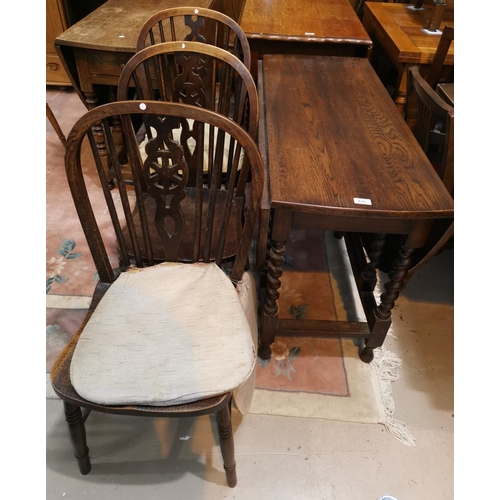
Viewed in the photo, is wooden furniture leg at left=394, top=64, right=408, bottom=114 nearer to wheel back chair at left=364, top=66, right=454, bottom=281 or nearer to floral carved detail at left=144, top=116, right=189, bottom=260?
wheel back chair at left=364, top=66, right=454, bottom=281

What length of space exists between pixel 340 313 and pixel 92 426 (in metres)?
0.97

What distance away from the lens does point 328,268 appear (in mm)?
1699

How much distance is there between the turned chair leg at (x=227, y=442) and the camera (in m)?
0.88

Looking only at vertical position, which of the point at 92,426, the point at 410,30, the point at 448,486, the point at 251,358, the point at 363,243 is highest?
the point at 410,30

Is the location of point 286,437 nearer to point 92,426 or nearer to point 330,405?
point 330,405

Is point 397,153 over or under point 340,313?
over

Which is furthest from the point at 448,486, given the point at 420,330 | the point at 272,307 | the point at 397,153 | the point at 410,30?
the point at 410,30

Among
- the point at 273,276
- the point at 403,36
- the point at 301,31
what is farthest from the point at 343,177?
the point at 403,36

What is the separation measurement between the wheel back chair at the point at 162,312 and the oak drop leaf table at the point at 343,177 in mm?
130

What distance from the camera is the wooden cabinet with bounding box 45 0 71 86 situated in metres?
2.48

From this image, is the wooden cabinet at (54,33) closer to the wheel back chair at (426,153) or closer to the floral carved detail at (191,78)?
the floral carved detail at (191,78)

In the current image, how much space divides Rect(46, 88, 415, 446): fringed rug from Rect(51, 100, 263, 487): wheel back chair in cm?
30

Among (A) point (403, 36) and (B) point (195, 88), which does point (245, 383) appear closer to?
(B) point (195, 88)

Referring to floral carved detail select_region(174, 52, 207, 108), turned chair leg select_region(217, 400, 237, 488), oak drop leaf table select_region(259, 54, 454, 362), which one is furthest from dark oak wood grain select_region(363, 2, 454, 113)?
turned chair leg select_region(217, 400, 237, 488)
